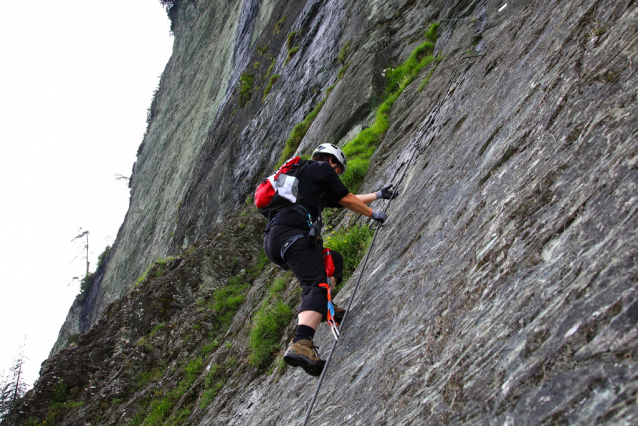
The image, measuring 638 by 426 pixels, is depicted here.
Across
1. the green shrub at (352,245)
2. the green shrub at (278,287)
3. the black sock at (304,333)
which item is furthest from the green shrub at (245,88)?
the black sock at (304,333)

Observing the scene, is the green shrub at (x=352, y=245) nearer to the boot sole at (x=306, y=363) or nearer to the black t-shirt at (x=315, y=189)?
the black t-shirt at (x=315, y=189)

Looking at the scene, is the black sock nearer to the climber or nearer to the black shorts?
the climber

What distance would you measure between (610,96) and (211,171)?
19001mm

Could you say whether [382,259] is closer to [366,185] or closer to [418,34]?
[366,185]

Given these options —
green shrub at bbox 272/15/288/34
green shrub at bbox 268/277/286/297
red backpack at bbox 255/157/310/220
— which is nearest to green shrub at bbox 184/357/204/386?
green shrub at bbox 268/277/286/297

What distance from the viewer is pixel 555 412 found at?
1564 mm

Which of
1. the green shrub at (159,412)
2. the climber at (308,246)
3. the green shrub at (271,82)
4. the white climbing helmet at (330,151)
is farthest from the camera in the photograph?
the green shrub at (271,82)

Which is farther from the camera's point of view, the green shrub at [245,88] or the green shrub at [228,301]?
the green shrub at [245,88]

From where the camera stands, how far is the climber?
3648 millimetres

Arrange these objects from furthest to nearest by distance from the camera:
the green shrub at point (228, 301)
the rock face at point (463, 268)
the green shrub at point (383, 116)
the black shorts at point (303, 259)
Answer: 1. the green shrub at point (228, 301)
2. the green shrub at point (383, 116)
3. the black shorts at point (303, 259)
4. the rock face at point (463, 268)

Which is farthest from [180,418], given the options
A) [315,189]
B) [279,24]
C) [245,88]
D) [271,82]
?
[279,24]

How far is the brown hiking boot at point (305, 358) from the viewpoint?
3539mm

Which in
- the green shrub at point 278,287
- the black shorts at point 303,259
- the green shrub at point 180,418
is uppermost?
the black shorts at point 303,259

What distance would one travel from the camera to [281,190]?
439cm
